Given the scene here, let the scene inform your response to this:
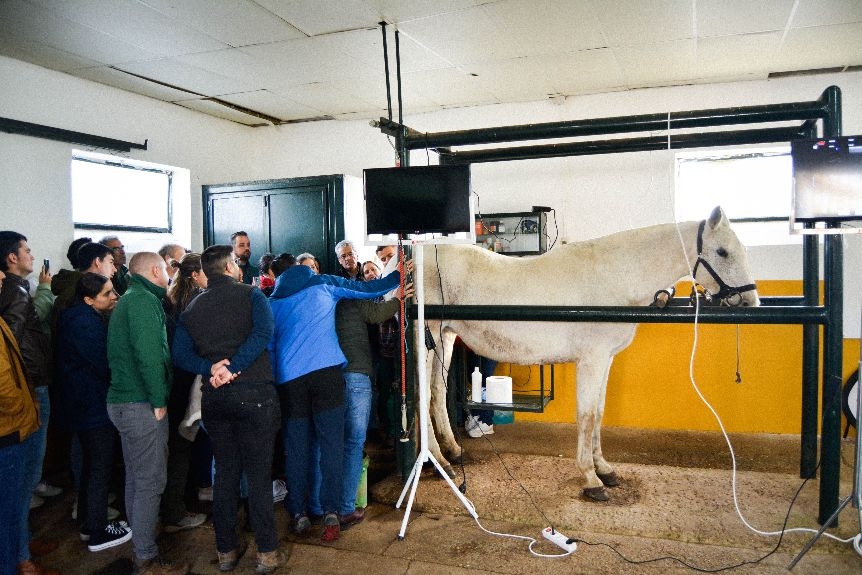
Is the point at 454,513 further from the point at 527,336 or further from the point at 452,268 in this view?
the point at 452,268

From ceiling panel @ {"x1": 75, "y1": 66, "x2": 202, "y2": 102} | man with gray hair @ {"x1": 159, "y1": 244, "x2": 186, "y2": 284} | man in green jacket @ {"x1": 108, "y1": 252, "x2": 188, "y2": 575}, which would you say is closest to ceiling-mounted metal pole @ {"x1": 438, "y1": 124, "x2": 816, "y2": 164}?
man with gray hair @ {"x1": 159, "y1": 244, "x2": 186, "y2": 284}

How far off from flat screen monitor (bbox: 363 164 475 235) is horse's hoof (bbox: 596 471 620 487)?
6.55 feet

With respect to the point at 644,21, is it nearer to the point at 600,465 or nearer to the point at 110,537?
the point at 600,465

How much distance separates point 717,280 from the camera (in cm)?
337

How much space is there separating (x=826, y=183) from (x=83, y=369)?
4038mm

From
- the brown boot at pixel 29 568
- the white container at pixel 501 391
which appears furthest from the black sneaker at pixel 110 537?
the white container at pixel 501 391

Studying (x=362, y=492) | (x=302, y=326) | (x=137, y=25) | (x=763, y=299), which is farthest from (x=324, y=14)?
(x=763, y=299)

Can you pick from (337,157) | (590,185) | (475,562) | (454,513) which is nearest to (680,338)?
(590,185)

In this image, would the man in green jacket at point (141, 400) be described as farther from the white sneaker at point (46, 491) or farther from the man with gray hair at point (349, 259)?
the man with gray hair at point (349, 259)

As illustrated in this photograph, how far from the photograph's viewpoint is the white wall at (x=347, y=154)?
4.95 m

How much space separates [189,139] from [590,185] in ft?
15.5

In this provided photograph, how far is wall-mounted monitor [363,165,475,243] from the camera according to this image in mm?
3057

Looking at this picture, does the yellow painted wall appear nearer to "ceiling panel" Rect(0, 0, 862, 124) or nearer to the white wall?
the white wall

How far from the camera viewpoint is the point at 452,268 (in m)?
4.09
